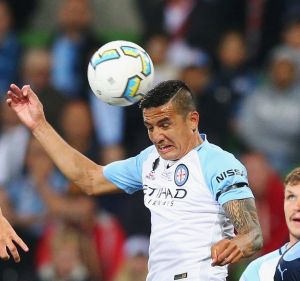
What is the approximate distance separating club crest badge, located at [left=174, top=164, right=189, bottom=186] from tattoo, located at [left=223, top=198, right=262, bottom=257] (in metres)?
0.43

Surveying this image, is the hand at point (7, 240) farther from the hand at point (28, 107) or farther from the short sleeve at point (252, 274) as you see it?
the short sleeve at point (252, 274)

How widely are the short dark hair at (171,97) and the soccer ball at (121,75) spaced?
401mm

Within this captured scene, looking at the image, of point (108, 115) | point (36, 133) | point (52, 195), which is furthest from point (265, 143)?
point (36, 133)

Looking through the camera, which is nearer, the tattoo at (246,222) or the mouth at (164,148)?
the tattoo at (246,222)

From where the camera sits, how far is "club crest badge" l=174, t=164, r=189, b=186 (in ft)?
22.8

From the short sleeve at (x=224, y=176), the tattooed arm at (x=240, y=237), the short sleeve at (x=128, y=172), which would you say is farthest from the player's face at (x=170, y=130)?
the tattooed arm at (x=240, y=237)

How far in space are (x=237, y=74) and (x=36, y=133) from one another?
5474mm

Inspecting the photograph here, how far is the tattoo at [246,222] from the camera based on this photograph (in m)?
6.34

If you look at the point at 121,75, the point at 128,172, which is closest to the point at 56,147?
the point at 128,172

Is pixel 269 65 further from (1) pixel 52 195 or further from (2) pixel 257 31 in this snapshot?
(1) pixel 52 195

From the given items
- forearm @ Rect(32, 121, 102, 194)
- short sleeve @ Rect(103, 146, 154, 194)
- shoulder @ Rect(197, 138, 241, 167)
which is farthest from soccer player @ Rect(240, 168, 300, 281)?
forearm @ Rect(32, 121, 102, 194)

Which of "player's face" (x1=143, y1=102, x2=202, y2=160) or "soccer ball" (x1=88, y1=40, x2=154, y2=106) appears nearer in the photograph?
"player's face" (x1=143, y1=102, x2=202, y2=160)

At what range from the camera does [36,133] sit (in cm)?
765

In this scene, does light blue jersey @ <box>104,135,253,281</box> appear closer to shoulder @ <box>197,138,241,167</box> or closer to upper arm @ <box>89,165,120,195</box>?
shoulder @ <box>197,138,241,167</box>
